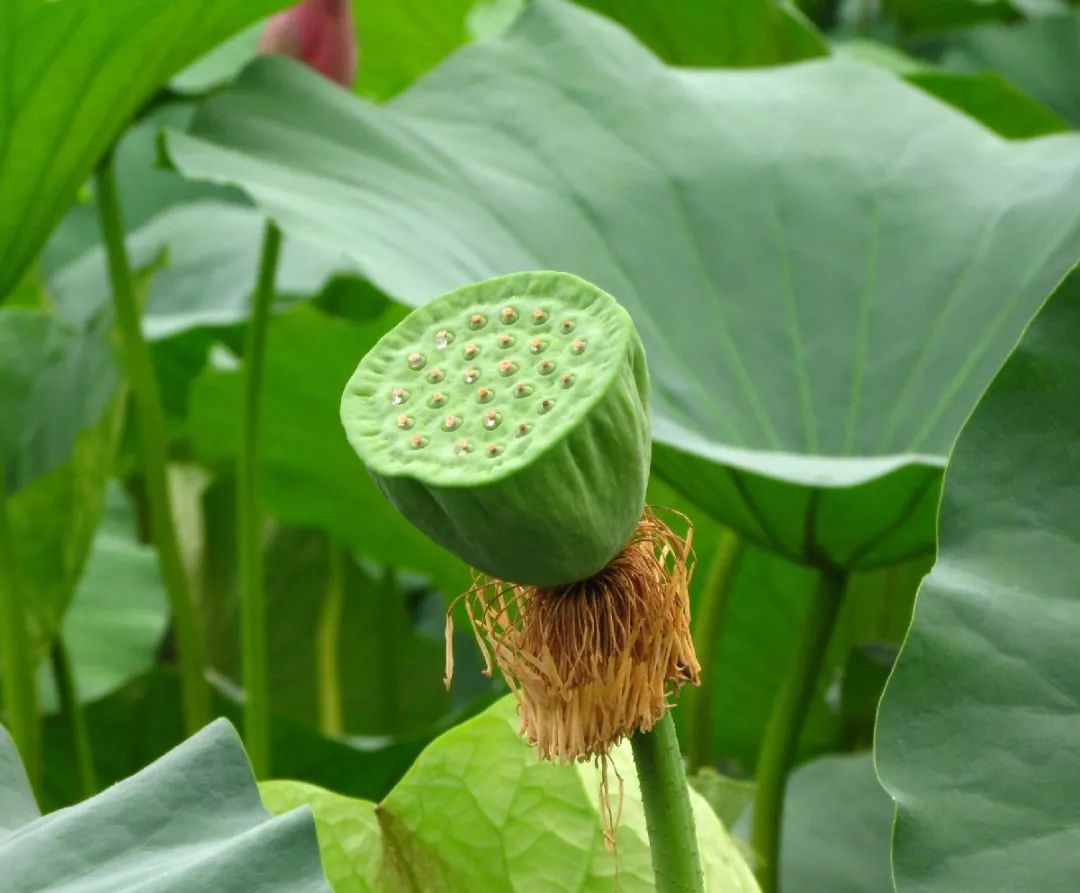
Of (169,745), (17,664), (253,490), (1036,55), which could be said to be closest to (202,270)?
(169,745)

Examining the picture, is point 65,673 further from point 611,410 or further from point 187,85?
point 611,410

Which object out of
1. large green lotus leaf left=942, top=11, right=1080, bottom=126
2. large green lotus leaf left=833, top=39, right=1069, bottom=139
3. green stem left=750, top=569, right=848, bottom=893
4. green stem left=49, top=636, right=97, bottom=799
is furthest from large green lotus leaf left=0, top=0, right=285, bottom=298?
large green lotus leaf left=942, top=11, right=1080, bottom=126

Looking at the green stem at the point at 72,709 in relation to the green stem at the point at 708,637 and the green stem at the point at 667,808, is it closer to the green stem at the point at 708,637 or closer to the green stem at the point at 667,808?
the green stem at the point at 708,637

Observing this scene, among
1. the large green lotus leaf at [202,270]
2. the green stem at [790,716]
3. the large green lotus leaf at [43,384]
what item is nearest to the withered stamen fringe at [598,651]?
the green stem at [790,716]

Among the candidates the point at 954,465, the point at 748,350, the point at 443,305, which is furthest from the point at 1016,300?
the point at 443,305

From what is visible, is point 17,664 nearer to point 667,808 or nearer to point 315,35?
point 315,35

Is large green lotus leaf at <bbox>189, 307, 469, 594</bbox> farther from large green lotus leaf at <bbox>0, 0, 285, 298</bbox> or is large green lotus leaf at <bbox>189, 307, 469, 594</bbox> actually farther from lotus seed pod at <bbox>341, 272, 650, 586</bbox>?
lotus seed pod at <bbox>341, 272, 650, 586</bbox>
